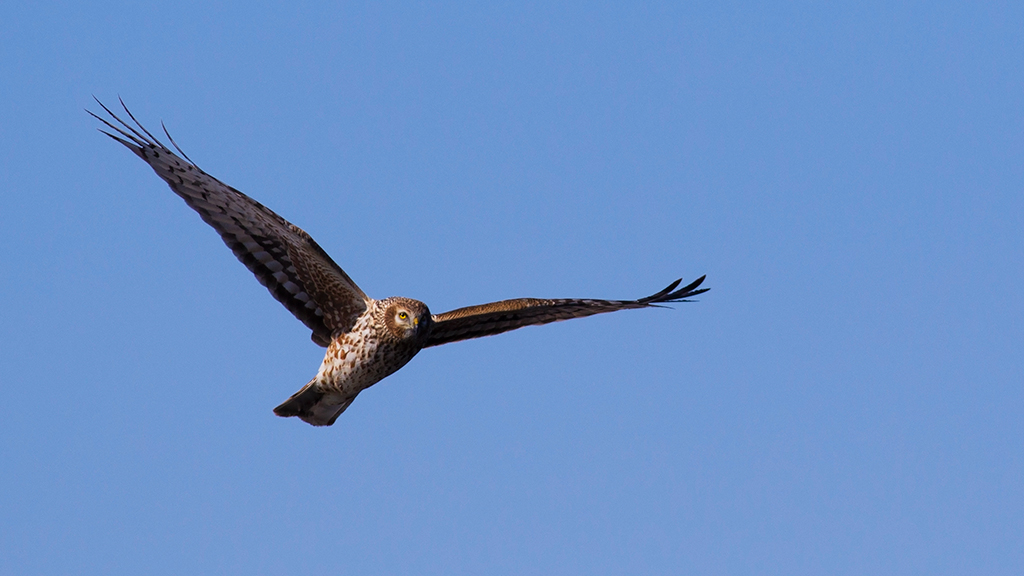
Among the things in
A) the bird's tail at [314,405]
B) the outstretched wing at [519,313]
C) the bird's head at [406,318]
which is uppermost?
the outstretched wing at [519,313]

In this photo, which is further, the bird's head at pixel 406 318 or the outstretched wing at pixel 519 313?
the outstretched wing at pixel 519 313

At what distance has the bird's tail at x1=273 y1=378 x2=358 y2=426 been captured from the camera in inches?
586

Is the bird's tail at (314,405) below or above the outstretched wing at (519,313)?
below

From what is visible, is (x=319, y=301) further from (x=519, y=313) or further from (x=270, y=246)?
(x=519, y=313)

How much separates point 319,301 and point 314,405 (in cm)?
103

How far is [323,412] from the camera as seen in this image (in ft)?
49.5

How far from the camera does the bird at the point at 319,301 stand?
1433cm

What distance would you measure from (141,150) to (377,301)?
2629 mm

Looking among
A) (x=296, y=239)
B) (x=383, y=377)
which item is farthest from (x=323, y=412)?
(x=296, y=239)

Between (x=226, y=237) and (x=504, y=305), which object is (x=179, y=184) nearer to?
(x=226, y=237)

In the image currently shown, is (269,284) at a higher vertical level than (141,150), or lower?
lower

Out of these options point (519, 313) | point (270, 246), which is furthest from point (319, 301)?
point (519, 313)

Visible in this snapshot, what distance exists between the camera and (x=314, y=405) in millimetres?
15031

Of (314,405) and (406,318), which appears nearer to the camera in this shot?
(406,318)
